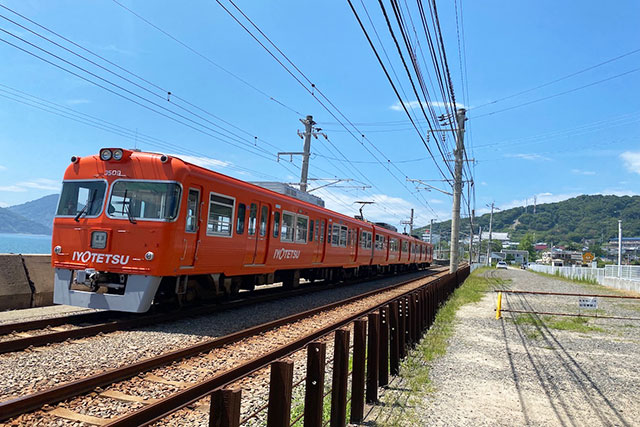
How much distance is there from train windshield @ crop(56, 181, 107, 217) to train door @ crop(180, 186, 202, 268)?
1569mm

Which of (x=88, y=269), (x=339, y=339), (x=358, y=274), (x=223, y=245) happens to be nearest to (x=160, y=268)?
(x=88, y=269)

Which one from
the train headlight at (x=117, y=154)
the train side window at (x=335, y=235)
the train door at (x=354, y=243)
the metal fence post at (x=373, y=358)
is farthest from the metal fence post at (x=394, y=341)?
the train door at (x=354, y=243)

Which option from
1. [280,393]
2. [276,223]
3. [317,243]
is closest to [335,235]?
[317,243]

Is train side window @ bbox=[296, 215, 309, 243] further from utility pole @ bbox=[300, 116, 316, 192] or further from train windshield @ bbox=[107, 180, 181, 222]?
utility pole @ bbox=[300, 116, 316, 192]

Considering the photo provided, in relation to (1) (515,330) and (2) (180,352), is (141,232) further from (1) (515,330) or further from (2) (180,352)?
(1) (515,330)

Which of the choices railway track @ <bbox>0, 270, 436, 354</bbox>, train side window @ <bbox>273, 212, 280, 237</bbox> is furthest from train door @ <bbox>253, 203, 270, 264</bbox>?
railway track @ <bbox>0, 270, 436, 354</bbox>

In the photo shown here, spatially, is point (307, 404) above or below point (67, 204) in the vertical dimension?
below

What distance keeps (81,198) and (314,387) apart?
6.98 m

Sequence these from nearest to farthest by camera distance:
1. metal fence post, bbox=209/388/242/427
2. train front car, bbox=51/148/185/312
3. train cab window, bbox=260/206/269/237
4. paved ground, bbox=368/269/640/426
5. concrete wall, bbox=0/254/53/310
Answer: metal fence post, bbox=209/388/242/427 < paved ground, bbox=368/269/640/426 < train front car, bbox=51/148/185/312 < concrete wall, bbox=0/254/53/310 < train cab window, bbox=260/206/269/237

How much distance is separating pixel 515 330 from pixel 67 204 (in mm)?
9636

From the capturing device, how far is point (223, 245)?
956 centimetres

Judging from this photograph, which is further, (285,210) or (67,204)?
(285,210)

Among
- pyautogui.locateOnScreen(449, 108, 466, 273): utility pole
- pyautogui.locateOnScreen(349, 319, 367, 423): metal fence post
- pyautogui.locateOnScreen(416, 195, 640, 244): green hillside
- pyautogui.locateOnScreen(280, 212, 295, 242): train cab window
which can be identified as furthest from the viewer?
pyautogui.locateOnScreen(416, 195, 640, 244): green hillside

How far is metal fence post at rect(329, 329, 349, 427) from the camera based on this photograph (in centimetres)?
391
